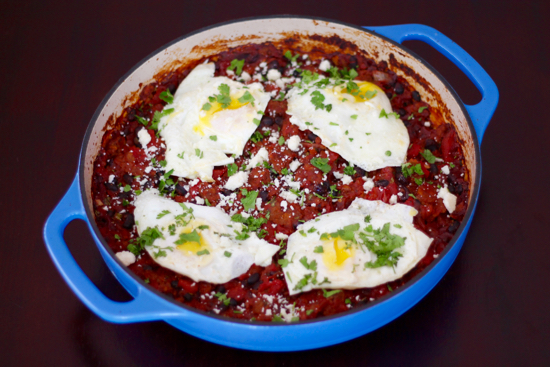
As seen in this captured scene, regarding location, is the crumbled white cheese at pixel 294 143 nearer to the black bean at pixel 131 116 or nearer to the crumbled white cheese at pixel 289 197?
the crumbled white cheese at pixel 289 197

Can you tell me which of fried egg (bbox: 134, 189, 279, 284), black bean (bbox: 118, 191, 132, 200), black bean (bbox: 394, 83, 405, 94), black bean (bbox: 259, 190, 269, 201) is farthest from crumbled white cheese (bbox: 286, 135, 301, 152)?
black bean (bbox: 118, 191, 132, 200)

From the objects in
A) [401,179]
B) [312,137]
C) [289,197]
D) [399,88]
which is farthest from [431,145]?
[289,197]

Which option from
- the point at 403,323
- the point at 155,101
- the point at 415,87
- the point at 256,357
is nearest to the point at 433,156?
the point at 415,87

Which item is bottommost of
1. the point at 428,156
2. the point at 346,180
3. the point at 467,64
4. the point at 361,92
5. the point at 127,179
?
the point at 127,179

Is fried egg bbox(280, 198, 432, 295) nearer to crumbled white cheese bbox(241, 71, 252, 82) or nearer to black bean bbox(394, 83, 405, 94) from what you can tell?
black bean bbox(394, 83, 405, 94)

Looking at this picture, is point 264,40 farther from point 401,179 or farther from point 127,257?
point 127,257

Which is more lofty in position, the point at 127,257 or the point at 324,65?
the point at 324,65
